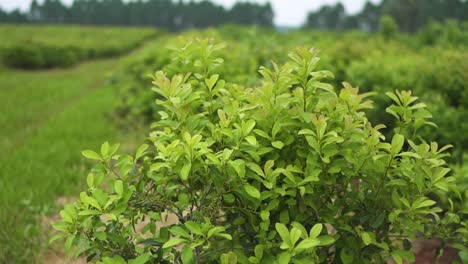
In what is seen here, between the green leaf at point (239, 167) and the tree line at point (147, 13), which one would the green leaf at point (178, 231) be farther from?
the tree line at point (147, 13)

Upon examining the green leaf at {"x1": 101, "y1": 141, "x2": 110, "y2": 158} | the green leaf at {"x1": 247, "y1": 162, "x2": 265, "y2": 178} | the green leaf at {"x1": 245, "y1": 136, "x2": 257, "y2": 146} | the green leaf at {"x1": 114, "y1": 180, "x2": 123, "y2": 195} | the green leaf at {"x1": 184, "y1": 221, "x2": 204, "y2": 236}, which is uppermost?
the green leaf at {"x1": 245, "y1": 136, "x2": 257, "y2": 146}

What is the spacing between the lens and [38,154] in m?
5.48

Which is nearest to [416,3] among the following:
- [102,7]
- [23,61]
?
[23,61]

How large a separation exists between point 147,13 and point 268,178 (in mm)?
108382

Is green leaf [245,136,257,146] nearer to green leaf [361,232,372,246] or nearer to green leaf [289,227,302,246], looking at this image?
green leaf [289,227,302,246]

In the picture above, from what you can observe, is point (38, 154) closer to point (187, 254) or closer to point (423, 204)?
point (187, 254)

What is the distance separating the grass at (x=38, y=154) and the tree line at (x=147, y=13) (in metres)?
91.9

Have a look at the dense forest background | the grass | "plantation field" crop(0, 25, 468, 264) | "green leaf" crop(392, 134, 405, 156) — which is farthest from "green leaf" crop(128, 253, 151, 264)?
the dense forest background

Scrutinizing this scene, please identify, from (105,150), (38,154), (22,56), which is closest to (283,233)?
(105,150)

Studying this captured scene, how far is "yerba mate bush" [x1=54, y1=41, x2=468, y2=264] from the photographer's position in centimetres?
168

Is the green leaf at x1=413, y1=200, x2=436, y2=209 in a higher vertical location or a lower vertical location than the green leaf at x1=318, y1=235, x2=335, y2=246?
higher

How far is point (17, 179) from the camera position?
4477 mm

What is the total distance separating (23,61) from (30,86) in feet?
27.0

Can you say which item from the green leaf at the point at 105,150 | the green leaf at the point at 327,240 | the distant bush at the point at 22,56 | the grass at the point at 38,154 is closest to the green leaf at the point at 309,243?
the green leaf at the point at 327,240
